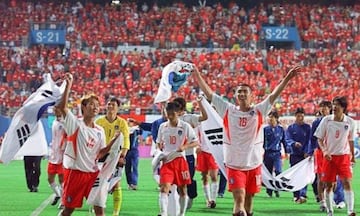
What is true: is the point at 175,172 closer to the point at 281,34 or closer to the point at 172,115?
Answer: the point at 172,115

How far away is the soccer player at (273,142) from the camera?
17.9 m

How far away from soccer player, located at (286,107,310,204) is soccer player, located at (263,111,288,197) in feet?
3.21

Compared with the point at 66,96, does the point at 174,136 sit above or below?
below

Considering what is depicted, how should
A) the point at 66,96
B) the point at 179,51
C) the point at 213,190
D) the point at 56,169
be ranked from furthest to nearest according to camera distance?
the point at 179,51
the point at 213,190
the point at 56,169
the point at 66,96

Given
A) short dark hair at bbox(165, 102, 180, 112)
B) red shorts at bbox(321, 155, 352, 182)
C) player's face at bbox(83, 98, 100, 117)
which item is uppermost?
player's face at bbox(83, 98, 100, 117)

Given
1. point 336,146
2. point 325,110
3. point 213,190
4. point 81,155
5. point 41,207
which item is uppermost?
point 81,155

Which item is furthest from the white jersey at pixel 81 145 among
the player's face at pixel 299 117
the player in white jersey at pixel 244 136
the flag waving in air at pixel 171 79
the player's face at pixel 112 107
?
the player's face at pixel 299 117

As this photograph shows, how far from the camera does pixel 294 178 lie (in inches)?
624

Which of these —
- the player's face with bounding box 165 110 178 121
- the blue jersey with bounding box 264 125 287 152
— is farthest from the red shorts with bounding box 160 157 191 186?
the blue jersey with bounding box 264 125 287 152

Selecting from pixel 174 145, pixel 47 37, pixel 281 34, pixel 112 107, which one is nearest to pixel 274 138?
pixel 174 145

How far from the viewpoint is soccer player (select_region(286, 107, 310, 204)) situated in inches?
653

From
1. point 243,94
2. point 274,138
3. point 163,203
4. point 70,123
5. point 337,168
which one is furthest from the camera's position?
point 274,138

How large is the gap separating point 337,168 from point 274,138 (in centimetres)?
472

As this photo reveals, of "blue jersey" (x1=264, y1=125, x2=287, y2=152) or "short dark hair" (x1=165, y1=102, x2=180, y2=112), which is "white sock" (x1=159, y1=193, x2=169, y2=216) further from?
"blue jersey" (x1=264, y1=125, x2=287, y2=152)
